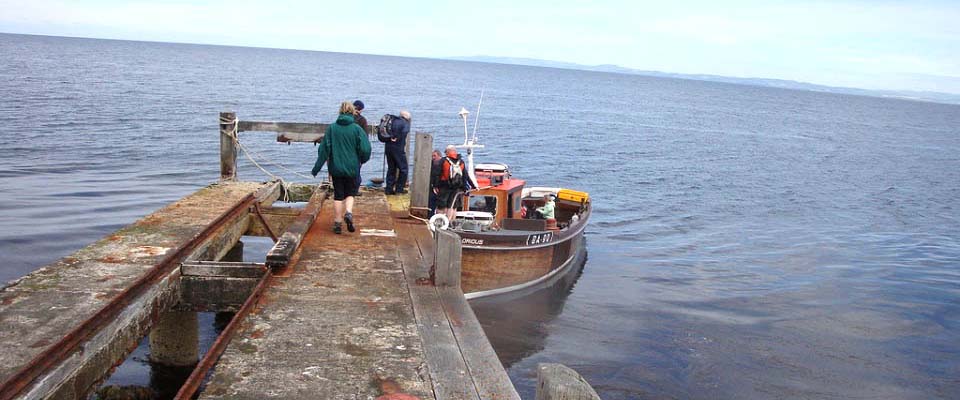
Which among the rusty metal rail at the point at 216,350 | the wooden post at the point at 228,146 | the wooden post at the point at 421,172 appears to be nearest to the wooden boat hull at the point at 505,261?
the wooden post at the point at 421,172

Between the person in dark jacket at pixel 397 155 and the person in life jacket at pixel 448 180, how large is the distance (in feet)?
1.96

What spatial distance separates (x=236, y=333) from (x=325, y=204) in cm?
611

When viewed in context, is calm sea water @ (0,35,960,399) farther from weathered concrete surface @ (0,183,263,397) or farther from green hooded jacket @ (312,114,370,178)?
weathered concrete surface @ (0,183,263,397)

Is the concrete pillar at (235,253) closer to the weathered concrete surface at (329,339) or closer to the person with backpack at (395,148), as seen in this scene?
the person with backpack at (395,148)

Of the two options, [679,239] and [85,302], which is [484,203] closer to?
[679,239]

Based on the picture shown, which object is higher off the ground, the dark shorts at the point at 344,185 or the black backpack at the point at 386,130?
the black backpack at the point at 386,130

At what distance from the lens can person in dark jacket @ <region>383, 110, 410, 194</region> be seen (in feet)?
44.4

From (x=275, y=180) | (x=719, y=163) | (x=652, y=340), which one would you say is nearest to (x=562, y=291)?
(x=652, y=340)

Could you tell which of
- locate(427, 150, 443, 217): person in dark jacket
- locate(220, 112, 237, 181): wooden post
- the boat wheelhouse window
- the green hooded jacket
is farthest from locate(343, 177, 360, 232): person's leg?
the boat wheelhouse window

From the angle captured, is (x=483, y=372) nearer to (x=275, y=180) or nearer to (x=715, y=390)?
(x=715, y=390)

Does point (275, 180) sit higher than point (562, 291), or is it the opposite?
point (275, 180)

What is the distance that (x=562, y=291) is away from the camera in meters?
18.0

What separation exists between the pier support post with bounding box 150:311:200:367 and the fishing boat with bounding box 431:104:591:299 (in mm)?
5317

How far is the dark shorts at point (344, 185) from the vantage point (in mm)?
9758
